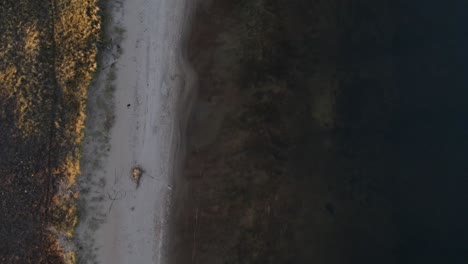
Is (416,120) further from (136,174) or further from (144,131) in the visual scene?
(136,174)

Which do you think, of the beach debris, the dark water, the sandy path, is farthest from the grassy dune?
the dark water

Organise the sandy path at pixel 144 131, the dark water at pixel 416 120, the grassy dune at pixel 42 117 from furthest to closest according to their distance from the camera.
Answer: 1. the dark water at pixel 416 120
2. the sandy path at pixel 144 131
3. the grassy dune at pixel 42 117

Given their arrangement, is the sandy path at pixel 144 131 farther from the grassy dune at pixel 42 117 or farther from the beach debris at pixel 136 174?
the grassy dune at pixel 42 117

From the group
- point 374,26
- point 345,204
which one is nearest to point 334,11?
point 374,26

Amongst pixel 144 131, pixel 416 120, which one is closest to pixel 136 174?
pixel 144 131

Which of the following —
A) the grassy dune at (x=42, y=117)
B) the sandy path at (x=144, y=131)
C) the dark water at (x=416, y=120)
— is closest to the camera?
the grassy dune at (x=42, y=117)

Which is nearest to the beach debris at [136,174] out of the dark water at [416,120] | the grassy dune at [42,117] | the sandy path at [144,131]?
the sandy path at [144,131]

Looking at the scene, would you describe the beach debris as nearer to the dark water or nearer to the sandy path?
the sandy path
